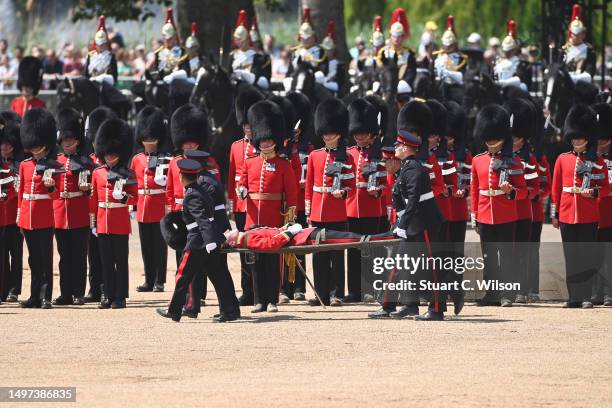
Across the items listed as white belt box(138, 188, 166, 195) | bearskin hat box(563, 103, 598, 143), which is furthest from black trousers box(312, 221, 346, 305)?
bearskin hat box(563, 103, 598, 143)

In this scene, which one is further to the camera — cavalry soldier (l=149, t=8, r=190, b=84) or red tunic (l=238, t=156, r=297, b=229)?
cavalry soldier (l=149, t=8, r=190, b=84)

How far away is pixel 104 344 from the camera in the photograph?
33.4 feet

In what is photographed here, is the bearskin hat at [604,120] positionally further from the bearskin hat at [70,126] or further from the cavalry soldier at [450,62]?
the cavalry soldier at [450,62]

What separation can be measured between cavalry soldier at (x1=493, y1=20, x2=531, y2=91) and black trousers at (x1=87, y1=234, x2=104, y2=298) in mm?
6070

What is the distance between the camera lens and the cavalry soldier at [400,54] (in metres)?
17.7

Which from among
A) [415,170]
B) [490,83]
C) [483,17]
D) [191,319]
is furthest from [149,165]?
[483,17]

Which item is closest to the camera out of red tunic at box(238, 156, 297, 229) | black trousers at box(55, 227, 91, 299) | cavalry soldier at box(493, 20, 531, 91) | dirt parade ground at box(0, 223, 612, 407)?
dirt parade ground at box(0, 223, 612, 407)

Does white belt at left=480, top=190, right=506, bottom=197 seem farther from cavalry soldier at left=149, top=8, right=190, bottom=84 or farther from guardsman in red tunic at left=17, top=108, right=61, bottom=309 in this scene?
cavalry soldier at left=149, top=8, right=190, bottom=84

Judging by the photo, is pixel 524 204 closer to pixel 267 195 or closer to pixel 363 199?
pixel 363 199

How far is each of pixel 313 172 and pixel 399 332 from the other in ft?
7.36

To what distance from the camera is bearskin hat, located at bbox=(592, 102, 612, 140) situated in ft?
41.9

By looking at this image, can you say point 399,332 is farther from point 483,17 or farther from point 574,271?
point 483,17

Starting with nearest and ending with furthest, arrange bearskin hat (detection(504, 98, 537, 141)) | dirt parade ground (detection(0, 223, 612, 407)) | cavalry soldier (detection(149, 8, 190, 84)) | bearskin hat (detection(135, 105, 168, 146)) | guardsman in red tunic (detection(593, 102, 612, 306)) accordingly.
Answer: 1. dirt parade ground (detection(0, 223, 612, 407))
2. guardsman in red tunic (detection(593, 102, 612, 306))
3. bearskin hat (detection(504, 98, 537, 141))
4. bearskin hat (detection(135, 105, 168, 146))
5. cavalry soldier (detection(149, 8, 190, 84))

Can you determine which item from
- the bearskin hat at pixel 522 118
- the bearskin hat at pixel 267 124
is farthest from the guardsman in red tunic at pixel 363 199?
the bearskin hat at pixel 522 118
